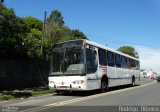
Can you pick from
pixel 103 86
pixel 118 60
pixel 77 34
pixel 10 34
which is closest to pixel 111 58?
pixel 118 60

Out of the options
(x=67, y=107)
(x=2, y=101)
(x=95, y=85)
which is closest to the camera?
(x=67, y=107)

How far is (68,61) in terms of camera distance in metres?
21.2

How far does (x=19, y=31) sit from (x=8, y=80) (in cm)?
367

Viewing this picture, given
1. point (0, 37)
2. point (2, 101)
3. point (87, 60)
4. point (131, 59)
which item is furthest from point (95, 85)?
point (131, 59)

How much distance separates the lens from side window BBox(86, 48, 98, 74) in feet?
69.6

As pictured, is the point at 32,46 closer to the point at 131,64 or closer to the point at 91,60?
the point at 131,64

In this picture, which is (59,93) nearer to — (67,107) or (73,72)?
(73,72)

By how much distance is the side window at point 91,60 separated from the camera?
21.2m

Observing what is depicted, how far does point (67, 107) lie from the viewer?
49.8ft

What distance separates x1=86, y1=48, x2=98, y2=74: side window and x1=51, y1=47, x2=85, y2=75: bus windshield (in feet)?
1.76

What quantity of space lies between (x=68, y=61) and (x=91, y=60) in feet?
4.51

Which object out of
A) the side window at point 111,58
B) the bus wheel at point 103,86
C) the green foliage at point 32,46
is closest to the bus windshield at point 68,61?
the bus wheel at point 103,86

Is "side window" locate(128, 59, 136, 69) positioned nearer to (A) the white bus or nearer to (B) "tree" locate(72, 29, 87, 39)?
(A) the white bus

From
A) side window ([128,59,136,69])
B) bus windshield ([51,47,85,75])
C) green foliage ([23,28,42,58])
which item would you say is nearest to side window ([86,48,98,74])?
bus windshield ([51,47,85,75])
